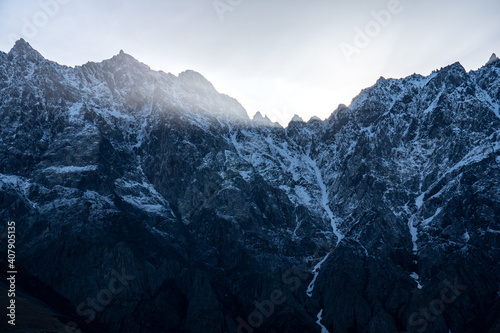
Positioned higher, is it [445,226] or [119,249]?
[119,249]

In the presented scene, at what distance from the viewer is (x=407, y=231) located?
18550 cm

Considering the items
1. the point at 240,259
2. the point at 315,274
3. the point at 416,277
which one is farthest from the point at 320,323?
the point at 240,259

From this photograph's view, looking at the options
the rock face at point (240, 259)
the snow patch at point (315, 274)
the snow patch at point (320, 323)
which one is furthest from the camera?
the snow patch at point (315, 274)

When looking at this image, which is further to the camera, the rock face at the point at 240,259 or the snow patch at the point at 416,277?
the snow patch at the point at 416,277

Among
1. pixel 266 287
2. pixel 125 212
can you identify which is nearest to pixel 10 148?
pixel 125 212

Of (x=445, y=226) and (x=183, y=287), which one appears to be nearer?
(x=183, y=287)

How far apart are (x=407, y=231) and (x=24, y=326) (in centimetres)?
13510

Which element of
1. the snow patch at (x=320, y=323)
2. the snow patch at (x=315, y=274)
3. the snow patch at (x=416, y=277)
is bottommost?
the snow patch at (x=320, y=323)

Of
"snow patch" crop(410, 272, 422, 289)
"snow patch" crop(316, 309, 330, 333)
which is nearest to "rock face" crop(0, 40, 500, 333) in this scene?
"snow patch" crop(410, 272, 422, 289)

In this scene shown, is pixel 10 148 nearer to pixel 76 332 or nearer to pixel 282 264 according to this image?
pixel 76 332

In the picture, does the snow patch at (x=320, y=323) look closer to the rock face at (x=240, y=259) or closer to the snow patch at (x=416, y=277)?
the rock face at (x=240, y=259)

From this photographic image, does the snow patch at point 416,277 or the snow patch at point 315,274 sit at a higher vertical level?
the snow patch at point 315,274

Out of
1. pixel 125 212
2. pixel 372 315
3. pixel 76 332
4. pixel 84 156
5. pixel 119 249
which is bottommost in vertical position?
pixel 372 315

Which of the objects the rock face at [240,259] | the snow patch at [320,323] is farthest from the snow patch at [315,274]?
the snow patch at [320,323]
